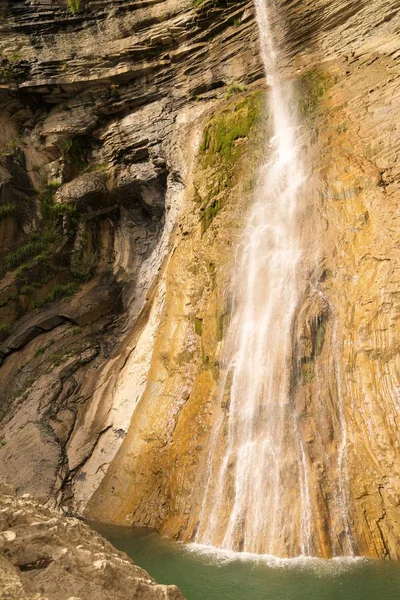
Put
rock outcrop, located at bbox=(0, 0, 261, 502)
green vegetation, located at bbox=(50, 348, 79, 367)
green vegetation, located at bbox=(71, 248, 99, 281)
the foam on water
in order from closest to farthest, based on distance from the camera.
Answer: the foam on water → green vegetation, located at bbox=(50, 348, 79, 367) → rock outcrop, located at bbox=(0, 0, 261, 502) → green vegetation, located at bbox=(71, 248, 99, 281)

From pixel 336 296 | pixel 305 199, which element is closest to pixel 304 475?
pixel 336 296

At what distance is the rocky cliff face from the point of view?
1012cm

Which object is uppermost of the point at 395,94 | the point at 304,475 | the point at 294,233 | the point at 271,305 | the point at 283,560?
the point at 395,94

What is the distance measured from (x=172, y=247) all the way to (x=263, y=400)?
22.2 ft

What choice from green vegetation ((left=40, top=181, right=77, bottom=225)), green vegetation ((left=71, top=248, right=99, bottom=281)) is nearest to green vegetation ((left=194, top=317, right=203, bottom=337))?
green vegetation ((left=71, top=248, right=99, bottom=281))

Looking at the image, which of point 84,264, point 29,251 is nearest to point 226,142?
point 84,264

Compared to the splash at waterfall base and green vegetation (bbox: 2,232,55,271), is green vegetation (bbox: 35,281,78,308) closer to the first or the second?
green vegetation (bbox: 2,232,55,271)

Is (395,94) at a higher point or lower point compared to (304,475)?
higher

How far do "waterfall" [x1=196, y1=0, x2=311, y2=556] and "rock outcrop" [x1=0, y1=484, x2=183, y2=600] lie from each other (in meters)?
5.02

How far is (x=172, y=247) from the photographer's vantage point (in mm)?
15844

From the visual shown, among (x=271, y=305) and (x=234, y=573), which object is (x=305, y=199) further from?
(x=234, y=573)

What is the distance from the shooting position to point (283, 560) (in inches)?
333

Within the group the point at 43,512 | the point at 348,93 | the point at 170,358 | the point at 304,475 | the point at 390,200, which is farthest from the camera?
the point at 348,93

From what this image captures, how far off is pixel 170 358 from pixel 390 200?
22.2ft
